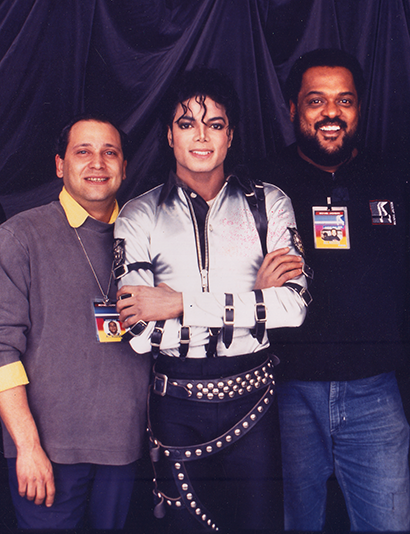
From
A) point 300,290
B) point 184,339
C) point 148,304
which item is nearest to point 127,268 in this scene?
point 148,304

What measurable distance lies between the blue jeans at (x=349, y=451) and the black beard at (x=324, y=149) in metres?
0.83

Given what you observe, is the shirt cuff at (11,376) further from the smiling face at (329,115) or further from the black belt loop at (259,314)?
the smiling face at (329,115)

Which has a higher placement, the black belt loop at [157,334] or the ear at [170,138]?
the ear at [170,138]

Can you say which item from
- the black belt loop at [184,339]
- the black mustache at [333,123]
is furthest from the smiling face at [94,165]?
the black mustache at [333,123]

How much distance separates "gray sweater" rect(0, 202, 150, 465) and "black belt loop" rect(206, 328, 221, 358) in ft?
0.88

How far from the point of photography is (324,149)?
1620 millimetres

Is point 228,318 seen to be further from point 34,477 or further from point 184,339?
point 34,477

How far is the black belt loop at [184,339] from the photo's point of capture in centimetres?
128

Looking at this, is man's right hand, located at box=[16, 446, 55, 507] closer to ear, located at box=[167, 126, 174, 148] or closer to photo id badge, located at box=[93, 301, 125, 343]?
photo id badge, located at box=[93, 301, 125, 343]

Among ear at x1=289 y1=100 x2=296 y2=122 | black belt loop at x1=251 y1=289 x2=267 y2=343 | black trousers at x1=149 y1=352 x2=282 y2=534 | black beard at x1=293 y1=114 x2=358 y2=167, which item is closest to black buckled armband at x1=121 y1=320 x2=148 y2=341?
black trousers at x1=149 y1=352 x2=282 y2=534

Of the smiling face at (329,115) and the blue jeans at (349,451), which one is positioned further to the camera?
the smiling face at (329,115)

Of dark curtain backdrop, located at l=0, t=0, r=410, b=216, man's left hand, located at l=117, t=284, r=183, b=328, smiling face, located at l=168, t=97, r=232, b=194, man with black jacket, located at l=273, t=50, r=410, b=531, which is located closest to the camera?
man's left hand, located at l=117, t=284, r=183, b=328

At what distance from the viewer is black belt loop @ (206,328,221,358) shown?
1.31 m

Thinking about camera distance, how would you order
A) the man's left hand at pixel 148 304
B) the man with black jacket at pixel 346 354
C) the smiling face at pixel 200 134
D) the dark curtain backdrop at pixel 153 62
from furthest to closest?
the dark curtain backdrop at pixel 153 62 → the man with black jacket at pixel 346 354 → the smiling face at pixel 200 134 → the man's left hand at pixel 148 304
